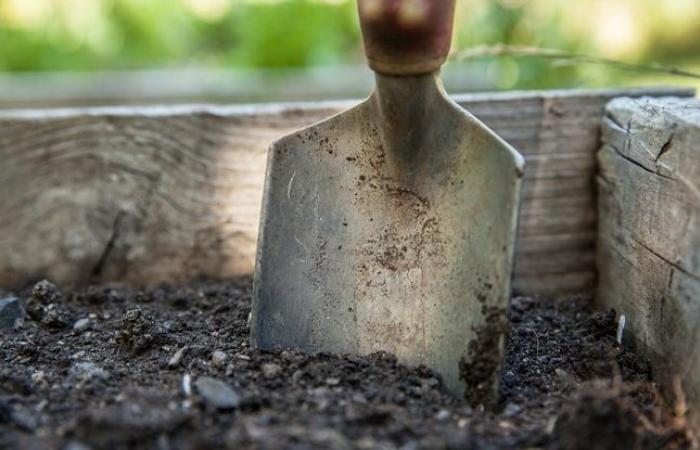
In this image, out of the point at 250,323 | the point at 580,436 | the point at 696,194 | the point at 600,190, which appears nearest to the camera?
the point at 580,436

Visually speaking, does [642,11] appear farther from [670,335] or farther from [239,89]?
[670,335]

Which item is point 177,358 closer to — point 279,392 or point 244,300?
point 279,392

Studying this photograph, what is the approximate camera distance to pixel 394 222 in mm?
1734

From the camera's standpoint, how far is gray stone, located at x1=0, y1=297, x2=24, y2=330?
191 cm

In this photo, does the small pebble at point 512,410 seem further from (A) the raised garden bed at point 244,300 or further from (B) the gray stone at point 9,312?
(B) the gray stone at point 9,312

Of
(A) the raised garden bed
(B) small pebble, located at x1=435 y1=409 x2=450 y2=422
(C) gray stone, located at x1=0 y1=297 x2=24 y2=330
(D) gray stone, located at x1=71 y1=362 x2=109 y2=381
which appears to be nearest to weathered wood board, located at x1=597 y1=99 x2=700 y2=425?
(A) the raised garden bed

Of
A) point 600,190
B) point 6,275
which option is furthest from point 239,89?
point 600,190

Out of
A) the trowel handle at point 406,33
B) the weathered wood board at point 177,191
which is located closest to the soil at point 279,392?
the weathered wood board at point 177,191

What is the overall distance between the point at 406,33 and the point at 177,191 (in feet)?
2.80

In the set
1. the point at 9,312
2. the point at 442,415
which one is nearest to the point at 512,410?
the point at 442,415

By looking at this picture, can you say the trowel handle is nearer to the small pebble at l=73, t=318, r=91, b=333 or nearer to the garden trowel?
the garden trowel

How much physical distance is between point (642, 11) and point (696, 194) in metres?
3.57

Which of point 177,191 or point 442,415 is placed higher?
point 177,191

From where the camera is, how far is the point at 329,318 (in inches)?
68.7
